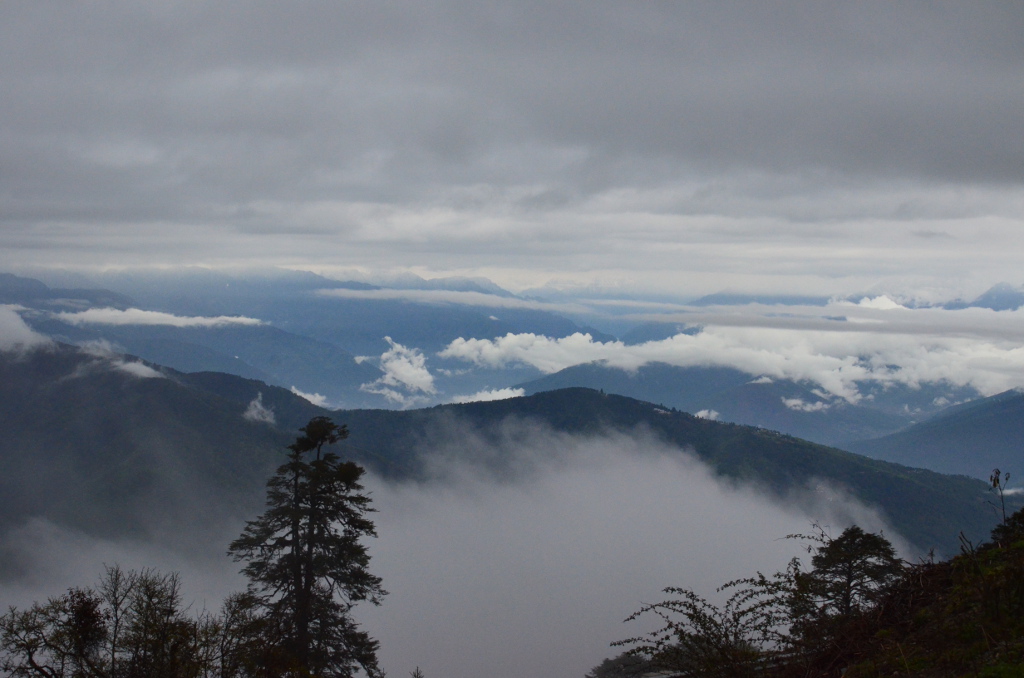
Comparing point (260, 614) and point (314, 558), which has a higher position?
point (314, 558)

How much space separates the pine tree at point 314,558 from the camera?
25375mm

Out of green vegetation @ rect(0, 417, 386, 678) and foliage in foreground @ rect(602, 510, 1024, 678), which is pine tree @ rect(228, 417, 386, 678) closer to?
green vegetation @ rect(0, 417, 386, 678)

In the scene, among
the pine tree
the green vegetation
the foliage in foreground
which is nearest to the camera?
the foliage in foreground

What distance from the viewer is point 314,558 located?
2602 cm

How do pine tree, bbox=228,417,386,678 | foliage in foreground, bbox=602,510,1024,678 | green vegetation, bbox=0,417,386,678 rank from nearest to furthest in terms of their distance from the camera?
1. foliage in foreground, bbox=602,510,1024,678
2. green vegetation, bbox=0,417,386,678
3. pine tree, bbox=228,417,386,678

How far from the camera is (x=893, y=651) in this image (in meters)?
10.7

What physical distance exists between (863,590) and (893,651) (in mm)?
1782

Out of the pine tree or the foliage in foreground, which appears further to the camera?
the pine tree

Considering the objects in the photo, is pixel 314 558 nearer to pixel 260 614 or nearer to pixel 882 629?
pixel 260 614

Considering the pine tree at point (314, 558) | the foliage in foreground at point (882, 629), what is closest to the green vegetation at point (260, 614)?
the pine tree at point (314, 558)

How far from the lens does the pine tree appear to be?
25.4 m

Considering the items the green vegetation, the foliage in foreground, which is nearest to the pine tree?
the green vegetation

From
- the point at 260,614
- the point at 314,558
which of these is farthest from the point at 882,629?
the point at 260,614

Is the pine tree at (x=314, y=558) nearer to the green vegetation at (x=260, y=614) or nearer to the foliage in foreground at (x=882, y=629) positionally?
the green vegetation at (x=260, y=614)
